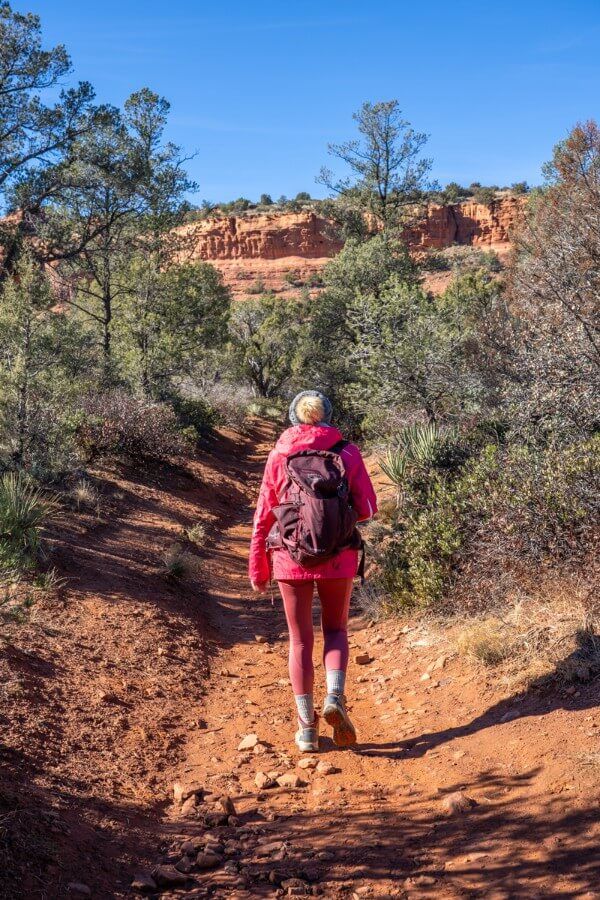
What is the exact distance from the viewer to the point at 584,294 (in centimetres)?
754

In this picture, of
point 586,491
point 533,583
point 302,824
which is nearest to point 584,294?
point 586,491

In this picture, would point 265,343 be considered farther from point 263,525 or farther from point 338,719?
point 338,719

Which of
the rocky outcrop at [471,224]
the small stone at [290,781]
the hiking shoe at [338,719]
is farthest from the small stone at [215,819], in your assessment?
the rocky outcrop at [471,224]

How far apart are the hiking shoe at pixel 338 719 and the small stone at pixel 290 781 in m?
0.34

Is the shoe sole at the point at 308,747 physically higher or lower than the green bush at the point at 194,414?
lower

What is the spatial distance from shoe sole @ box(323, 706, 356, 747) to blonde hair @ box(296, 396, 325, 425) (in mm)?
1620

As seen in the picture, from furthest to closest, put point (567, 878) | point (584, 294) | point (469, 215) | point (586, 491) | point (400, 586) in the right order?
point (469, 215), point (584, 294), point (400, 586), point (586, 491), point (567, 878)

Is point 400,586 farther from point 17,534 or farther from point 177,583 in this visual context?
point 17,534

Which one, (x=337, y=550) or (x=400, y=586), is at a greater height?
(x=337, y=550)

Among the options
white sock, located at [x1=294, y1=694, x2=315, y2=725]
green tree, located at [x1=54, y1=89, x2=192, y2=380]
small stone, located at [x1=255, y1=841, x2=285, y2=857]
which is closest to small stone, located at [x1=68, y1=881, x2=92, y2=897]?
small stone, located at [x1=255, y1=841, x2=285, y2=857]

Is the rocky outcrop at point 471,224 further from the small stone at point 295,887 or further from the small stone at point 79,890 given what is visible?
the small stone at point 79,890

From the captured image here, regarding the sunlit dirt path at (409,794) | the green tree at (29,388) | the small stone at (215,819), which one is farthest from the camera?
the green tree at (29,388)

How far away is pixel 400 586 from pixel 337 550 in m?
2.98

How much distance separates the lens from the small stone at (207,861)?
118 inches
